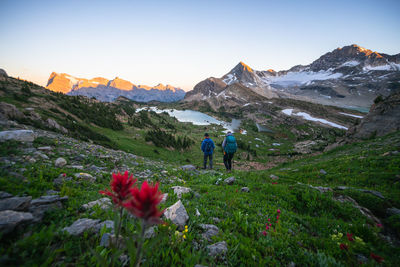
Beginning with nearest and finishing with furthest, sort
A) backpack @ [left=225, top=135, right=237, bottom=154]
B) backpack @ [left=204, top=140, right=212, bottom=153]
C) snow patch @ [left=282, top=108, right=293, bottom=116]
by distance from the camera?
backpack @ [left=225, top=135, right=237, bottom=154] < backpack @ [left=204, top=140, right=212, bottom=153] < snow patch @ [left=282, top=108, right=293, bottom=116]

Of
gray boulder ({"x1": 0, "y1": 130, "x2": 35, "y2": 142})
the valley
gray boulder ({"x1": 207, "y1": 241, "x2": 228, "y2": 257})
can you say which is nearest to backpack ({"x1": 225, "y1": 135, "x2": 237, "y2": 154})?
the valley

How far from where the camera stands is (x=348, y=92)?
19650 cm

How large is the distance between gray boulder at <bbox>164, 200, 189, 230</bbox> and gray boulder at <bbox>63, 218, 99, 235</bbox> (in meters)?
1.49

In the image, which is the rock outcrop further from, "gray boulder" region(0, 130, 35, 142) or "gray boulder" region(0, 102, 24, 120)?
"gray boulder" region(0, 102, 24, 120)

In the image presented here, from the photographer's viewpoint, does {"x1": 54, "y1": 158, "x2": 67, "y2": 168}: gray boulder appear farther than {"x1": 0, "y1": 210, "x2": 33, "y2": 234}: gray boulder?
Yes

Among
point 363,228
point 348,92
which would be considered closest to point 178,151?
point 363,228

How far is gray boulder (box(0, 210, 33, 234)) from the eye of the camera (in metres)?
1.91

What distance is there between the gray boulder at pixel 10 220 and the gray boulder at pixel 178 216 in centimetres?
238

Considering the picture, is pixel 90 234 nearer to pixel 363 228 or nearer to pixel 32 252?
pixel 32 252

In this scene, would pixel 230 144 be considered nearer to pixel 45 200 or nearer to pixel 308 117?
pixel 45 200

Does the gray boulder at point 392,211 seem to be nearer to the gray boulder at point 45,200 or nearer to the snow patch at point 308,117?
the gray boulder at point 45,200

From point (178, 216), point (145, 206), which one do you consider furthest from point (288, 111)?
point (145, 206)

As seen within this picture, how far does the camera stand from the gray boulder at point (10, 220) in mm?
1912

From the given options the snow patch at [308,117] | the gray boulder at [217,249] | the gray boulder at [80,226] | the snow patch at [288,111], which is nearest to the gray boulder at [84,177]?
the gray boulder at [80,226]
